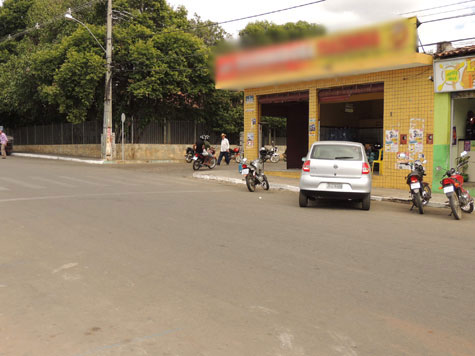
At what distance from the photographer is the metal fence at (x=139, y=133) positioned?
30984mm

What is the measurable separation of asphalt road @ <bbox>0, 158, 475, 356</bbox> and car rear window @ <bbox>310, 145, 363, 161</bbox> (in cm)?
203

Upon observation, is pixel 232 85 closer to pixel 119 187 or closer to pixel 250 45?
pixel 250 45

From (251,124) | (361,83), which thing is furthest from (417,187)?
(251,124)

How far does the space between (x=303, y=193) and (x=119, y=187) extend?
18.8ft

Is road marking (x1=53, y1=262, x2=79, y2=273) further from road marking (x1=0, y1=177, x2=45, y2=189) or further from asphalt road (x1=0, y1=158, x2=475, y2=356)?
road marking (x1=0, y1=177, x2=45, y2=189)

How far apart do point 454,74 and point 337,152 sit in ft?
17.7

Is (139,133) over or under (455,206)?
over

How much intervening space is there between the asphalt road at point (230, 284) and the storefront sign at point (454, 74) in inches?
231

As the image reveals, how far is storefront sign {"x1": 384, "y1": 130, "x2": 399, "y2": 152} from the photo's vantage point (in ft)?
50.9

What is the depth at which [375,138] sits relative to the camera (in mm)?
23172

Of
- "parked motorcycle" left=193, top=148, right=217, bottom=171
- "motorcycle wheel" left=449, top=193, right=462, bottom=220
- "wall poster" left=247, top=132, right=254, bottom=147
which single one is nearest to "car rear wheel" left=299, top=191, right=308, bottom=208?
"motorcycle wheel" left=449, top=193, right=462, bottom=220

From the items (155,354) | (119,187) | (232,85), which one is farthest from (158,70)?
(155,354)

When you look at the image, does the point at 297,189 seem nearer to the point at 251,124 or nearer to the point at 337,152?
the point at 337,152

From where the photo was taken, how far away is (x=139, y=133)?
30.9m
